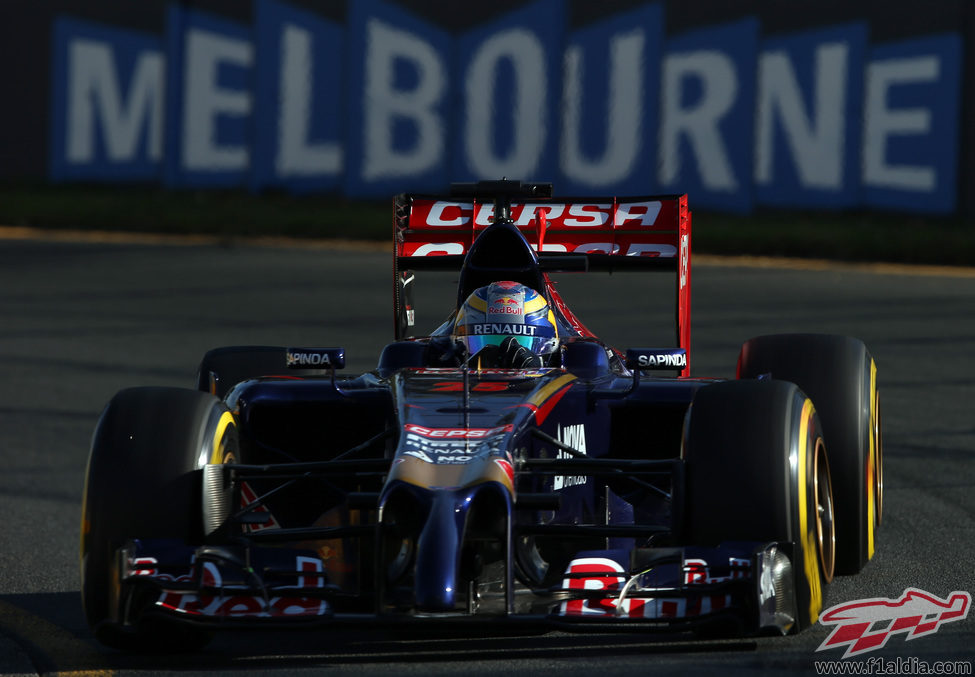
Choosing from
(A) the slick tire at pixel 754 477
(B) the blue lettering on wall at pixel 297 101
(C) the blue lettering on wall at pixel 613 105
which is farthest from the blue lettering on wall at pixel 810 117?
(A) the slick tire at pixel 754 477

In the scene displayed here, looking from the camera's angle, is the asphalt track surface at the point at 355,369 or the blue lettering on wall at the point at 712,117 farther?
the blue lettering on wall at the point at 712,117

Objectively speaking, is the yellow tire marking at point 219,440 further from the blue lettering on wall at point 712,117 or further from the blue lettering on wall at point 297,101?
the blue lettering on wall at point 297,101

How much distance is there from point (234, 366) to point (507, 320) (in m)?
1.40

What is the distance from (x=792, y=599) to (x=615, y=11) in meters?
20.2

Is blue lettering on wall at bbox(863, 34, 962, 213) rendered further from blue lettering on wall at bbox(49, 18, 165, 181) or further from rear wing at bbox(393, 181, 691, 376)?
rear wing at bbox(393, 181, 691, 376)

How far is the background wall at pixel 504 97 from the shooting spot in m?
22.9

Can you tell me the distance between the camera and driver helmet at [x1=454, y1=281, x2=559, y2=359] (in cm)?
684

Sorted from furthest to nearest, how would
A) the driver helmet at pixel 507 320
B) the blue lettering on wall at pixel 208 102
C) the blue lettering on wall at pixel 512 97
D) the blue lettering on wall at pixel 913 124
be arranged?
the blue lettering on wall at pixel 208 102
the blue lettering on wall at pixel 512 97
the blue lettering on wall at pixel 913 124
the driver helmet at pixel 507 320

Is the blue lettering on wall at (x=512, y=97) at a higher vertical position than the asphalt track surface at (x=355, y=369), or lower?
higher

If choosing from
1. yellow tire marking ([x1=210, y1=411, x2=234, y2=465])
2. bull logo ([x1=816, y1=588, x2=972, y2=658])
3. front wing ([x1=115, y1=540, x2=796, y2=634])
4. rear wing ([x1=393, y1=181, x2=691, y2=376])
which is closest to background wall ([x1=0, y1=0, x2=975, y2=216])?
rear wing ([x1=393, y1=181, x2=691, y2=376])

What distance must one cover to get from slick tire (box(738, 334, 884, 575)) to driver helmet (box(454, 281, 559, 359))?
2.71 ft

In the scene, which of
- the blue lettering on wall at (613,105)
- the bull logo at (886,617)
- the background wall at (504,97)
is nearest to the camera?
the bull logo at (886,617)

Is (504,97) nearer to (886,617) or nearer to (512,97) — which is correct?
(512,97)

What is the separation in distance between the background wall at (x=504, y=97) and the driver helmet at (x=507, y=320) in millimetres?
16618
